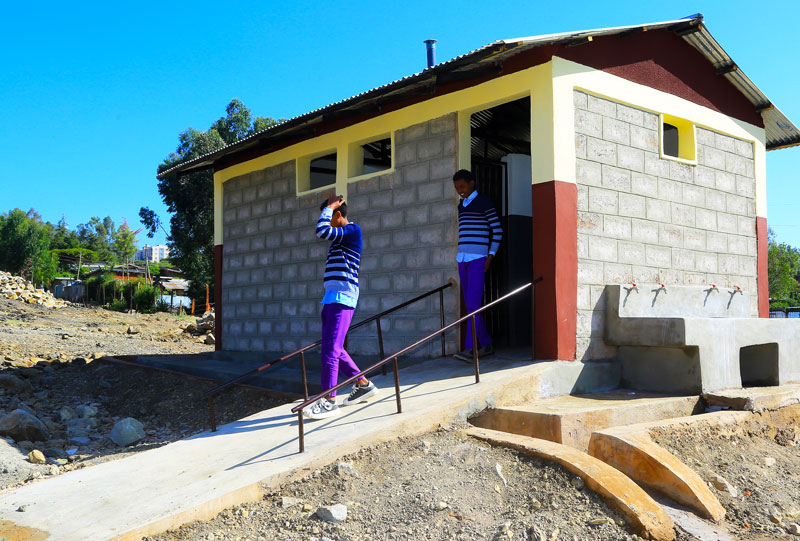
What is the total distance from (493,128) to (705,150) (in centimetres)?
289

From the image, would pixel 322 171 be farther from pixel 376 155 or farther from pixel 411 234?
pixel 411 234

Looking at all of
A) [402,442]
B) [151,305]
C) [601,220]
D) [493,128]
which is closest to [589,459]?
[402,442]

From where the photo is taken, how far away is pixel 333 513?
3990 millimetres

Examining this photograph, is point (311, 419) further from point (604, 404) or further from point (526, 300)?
point (526, 300)

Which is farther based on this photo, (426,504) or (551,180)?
(551,180)

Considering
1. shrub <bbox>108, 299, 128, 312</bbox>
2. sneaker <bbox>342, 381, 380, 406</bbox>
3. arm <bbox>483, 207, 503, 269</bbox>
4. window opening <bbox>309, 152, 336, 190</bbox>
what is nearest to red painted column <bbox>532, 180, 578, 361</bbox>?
arm <bbox>483, 207, 503, 269</bbox>

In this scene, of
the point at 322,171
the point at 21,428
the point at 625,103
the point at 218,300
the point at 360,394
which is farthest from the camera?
the point at 218,300

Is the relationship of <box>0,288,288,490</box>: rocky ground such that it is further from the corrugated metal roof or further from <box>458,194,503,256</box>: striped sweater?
the corrugated metal roof

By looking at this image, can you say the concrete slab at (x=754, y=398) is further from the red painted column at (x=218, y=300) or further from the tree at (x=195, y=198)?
the tree at (x=195, y=198)

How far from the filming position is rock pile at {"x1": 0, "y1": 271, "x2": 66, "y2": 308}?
30750 millimetres

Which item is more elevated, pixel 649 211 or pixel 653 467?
pixel 649 211

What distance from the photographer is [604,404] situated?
19.5 feet

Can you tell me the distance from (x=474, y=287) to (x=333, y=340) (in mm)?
1962

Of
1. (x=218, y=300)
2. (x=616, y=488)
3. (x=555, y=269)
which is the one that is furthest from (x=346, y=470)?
(x=218, y=300)
